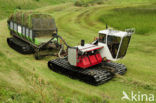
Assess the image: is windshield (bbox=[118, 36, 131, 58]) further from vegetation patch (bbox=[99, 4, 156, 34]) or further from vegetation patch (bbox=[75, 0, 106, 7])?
vegetation patch (bbox=[75, 0, 106, 7])

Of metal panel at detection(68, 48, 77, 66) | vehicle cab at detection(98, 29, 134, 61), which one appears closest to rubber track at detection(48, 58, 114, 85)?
metal panel at detection(68, 48, 77, 66)

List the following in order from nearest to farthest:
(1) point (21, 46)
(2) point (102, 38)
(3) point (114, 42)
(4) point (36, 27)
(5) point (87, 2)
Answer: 1. (3) point (114, 42)
2. (2) point (102, 38)
3. (4) point (36, 27)
4. (1) point (21, 46)
5. (5) point (87, 2)

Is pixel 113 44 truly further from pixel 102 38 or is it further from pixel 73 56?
pixel 73 56

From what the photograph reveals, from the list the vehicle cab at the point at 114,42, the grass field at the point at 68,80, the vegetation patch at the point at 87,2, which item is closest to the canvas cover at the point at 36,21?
the grass field at the point at 68,80

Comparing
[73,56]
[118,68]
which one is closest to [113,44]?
[118,68]

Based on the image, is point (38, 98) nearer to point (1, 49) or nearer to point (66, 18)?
point (1, 49)

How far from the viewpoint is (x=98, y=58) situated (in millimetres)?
11711

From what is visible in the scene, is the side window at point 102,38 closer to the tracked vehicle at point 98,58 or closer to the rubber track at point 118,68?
the tracked vehicle at point 98,58

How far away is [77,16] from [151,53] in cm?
1820

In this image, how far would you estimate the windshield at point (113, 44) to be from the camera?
11047 mm

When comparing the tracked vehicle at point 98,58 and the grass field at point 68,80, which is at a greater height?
the tracked vehicle at point 98,58

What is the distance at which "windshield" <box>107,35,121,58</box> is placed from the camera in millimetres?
11047

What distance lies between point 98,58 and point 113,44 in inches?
48.4

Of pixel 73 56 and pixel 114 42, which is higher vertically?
pixel 114 42
